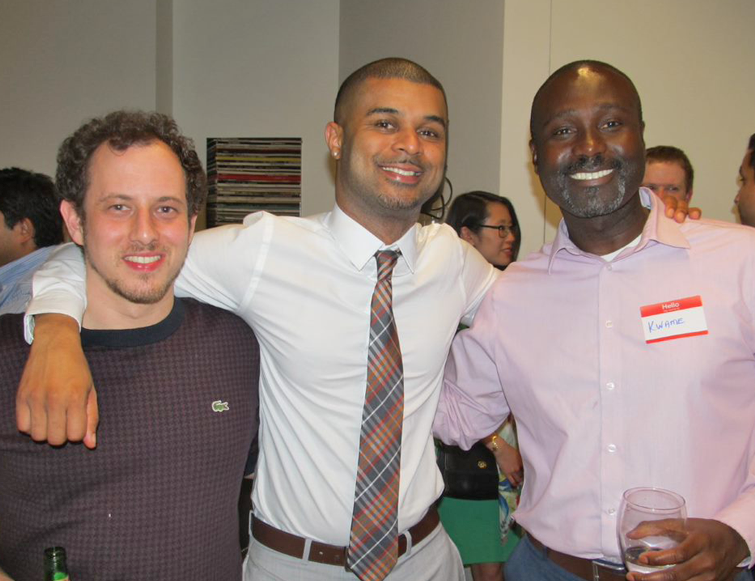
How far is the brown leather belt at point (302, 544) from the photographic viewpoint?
5.39 feet

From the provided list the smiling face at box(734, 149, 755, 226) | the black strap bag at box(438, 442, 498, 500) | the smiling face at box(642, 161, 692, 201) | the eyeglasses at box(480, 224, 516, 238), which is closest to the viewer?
the smiling face at box(734, 149, 755, 226)

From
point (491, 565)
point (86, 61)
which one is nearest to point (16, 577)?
point (491, 565)

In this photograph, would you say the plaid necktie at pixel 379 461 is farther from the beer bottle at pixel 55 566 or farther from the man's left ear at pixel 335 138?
the beer bottle at pixel 55 566

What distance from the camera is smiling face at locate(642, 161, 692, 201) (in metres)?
3.08

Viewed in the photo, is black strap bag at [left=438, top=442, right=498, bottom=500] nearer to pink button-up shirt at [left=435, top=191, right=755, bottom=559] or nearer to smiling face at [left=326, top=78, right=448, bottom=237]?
pink button-up shirt at [left=435, top=191, right=755, bottom=559]

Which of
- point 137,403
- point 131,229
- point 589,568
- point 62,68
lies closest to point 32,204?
point 62,68

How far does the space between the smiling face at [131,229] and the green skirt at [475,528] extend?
1.67 meters

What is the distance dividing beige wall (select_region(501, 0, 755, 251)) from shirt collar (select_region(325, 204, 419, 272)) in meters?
1.81

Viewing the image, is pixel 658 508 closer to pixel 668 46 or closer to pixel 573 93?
pixel 573 93

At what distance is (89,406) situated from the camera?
132cm

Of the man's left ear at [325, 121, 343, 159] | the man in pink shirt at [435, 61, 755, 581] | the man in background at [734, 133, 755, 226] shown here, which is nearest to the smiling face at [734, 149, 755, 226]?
the man in background at [734, 133, 755, 226]

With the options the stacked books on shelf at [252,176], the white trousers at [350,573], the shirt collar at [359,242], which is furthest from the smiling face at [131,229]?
the stacked books on shelf at [252,176]

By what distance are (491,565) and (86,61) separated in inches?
185

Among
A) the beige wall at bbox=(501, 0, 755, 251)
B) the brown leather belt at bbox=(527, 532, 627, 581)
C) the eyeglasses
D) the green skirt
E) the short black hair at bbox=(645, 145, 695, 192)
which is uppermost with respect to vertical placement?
the beige wall at bbox=(501, 0, 755, 251)
